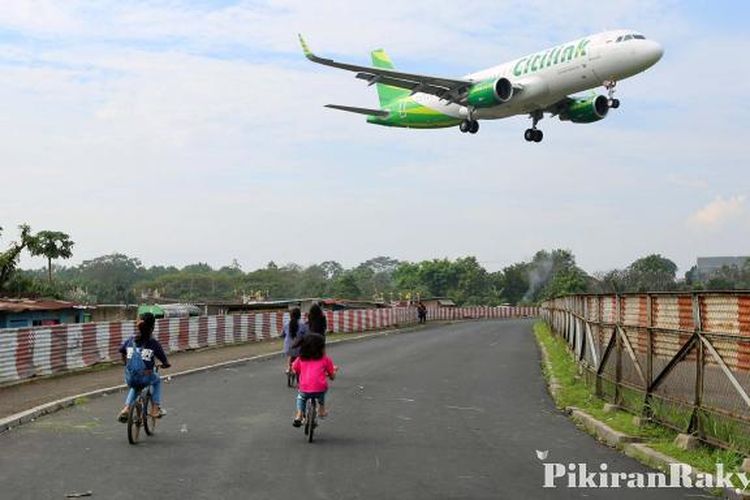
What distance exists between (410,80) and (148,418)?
2404 centimetres

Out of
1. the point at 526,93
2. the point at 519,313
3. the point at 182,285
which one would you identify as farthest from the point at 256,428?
the point at 182,285

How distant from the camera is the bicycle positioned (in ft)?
33.3

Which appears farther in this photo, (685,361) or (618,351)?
(618,351)

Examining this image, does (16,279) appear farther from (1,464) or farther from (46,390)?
(1,464)

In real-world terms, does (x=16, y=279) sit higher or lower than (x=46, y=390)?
higher

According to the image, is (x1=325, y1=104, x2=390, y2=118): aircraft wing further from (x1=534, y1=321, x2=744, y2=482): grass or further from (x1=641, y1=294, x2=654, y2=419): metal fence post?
(x1=641, y1=294, x2=654, y2=419): metal fence post

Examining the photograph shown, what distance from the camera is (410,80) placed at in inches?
1304

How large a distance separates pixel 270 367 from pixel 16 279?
29991mm

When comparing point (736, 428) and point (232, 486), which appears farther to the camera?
point (736, 428)

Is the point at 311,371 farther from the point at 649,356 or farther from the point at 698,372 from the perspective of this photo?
the point at 698,372

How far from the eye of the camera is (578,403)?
45.7ft

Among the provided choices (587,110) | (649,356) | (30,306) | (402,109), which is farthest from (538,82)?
(649,356)

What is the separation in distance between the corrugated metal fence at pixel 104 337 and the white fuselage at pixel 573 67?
40.5 ft

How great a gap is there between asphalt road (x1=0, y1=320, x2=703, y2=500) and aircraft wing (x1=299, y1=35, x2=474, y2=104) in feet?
53.1
